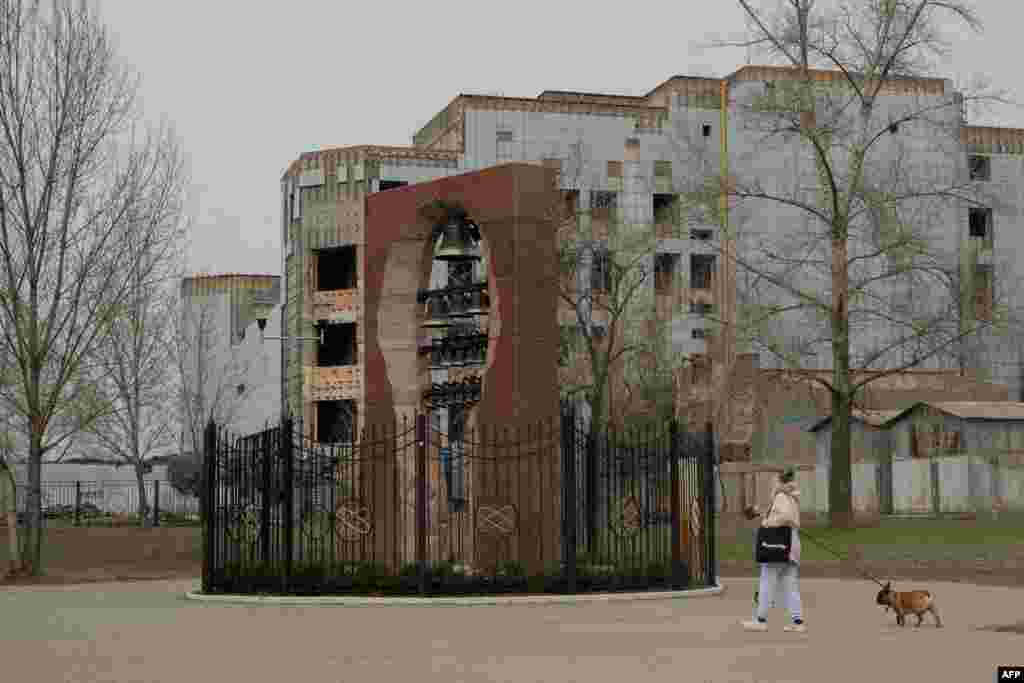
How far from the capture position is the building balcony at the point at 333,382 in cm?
7069

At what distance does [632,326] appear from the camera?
180 feet

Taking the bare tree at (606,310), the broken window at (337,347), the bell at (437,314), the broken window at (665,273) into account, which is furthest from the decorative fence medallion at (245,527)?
the broken window at (665,273)

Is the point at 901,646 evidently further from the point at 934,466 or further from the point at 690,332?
the point at 690,332

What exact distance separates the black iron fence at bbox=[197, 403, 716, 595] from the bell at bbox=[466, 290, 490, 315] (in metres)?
1.73

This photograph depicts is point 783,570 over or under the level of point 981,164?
Answer: under

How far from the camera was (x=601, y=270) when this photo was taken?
48094 millimetres

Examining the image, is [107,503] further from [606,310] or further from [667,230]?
[667,230]

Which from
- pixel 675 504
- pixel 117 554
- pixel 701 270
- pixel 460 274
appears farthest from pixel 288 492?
pixel 701 270

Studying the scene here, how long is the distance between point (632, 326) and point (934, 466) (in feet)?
36.1

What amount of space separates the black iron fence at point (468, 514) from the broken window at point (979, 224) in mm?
56644

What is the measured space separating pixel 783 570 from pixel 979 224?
63.5 metres

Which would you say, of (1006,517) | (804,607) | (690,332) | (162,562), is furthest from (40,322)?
(690,332)

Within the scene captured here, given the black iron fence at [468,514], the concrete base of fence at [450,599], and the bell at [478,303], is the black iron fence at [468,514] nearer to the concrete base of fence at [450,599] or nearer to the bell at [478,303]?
the concrete base of fence at [450,599]

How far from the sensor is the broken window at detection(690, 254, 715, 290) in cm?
7412
